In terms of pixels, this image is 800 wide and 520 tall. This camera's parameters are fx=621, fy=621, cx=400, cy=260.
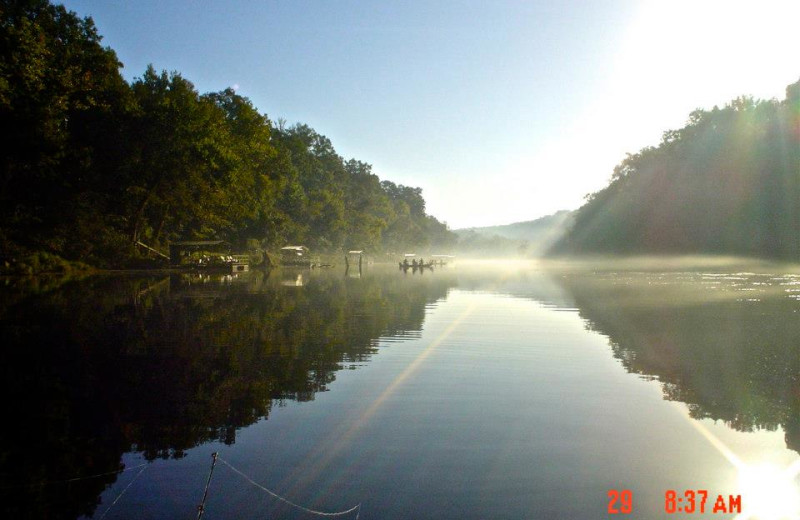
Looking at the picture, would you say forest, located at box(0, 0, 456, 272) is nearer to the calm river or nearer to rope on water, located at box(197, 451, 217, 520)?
the calm river

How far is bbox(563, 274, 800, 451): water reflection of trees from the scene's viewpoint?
35.8ft

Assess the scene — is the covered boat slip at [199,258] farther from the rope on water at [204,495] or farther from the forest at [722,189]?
the forest at [722,189]

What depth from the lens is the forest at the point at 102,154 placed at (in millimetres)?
42562

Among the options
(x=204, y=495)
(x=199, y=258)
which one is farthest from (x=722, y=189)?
(x=204, y=495)

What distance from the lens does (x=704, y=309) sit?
1117 inches

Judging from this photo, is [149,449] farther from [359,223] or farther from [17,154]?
[359,223]

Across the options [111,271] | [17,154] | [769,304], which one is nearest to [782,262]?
[769,304]

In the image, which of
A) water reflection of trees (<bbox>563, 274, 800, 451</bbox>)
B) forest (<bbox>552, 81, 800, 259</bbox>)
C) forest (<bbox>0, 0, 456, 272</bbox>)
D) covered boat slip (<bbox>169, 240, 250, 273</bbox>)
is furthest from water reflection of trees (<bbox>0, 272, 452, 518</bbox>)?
forest (<bbox>552, 81, 800, 259</bbox>)

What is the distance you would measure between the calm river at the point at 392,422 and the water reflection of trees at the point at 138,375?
51mm

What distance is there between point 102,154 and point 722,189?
A: 88499 mm

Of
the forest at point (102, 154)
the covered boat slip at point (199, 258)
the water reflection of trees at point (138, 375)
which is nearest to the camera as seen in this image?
the water reflection of trees at point (138, 375)
